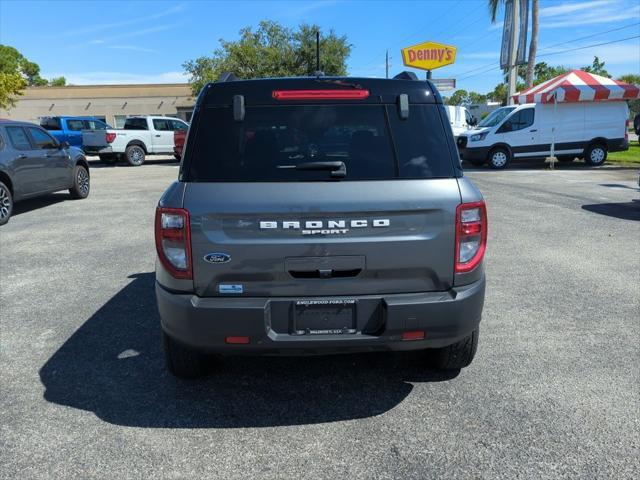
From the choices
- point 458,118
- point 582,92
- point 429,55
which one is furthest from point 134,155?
point 429,55

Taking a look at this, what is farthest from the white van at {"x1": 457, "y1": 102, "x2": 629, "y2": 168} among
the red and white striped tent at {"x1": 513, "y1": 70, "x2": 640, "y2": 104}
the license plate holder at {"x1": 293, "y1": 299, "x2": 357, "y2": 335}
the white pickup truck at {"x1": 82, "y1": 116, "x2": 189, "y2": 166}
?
the license plate holder at {"x1": 293, "y1": 299, "x2": 357, "y2": 335}

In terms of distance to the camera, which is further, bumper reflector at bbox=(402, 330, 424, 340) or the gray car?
the gray car

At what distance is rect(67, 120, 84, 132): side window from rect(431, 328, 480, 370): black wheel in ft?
80.2

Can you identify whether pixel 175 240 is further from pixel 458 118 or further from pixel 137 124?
pixel 458 118

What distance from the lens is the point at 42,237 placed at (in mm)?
8375

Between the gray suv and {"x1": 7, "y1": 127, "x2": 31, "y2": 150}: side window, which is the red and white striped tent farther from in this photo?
the gray suv

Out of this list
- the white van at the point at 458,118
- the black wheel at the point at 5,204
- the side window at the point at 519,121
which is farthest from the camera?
the white van at the point at 458,118

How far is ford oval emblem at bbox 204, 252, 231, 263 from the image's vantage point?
9.46 ft

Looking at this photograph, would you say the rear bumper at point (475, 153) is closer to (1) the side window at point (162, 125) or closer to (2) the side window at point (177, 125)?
(2) the side window at point (177, 125)

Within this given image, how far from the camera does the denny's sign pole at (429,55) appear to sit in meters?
33.2

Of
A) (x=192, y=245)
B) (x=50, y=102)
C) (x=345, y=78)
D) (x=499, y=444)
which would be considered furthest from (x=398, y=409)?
(x=50, y=102)

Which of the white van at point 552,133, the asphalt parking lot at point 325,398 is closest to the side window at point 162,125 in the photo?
the white van at point 552,133

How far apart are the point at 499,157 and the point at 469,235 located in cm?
1726

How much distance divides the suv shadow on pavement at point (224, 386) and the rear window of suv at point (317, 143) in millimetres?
1408
